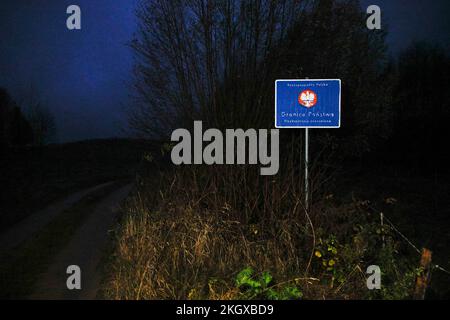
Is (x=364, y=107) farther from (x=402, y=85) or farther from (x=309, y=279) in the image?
(x=402, y=85)

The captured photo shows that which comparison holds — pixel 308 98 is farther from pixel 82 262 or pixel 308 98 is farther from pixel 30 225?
pixel 30 225

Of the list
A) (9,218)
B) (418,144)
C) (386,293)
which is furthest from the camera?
A: (418,144)

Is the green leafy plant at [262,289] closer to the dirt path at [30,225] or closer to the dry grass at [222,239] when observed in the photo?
the dry grass at [222,239]

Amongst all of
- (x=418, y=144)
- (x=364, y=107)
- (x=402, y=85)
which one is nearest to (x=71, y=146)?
(x=402, y=85)

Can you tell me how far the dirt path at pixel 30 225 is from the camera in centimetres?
1110

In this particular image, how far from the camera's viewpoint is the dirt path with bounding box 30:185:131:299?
23.7 ft

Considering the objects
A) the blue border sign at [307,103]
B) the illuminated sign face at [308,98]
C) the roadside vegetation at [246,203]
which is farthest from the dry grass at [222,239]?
the illuminated sign face at [308,98]

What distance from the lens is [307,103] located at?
9.43 m

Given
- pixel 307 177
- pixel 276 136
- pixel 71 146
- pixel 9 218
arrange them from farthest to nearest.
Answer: pixel 71 146
pixel 9 218
pixel 276 136
pixel 307 177

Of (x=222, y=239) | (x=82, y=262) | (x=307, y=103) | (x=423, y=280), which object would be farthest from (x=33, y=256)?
(x=423, y=280)

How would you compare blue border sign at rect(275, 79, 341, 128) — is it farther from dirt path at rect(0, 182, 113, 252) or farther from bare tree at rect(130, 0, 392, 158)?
dirt path at rect(0, 182, 113, 252)

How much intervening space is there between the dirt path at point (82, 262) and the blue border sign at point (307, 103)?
3935 millimetres
